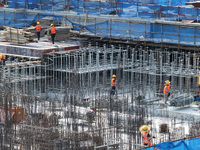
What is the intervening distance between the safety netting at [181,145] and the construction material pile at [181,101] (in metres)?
11.7

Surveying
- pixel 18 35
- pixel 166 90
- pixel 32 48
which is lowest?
pixel 166 90

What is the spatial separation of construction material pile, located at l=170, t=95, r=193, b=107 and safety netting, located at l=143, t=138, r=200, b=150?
459 inches

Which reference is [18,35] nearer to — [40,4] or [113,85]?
[113,85]

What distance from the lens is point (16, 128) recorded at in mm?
25891

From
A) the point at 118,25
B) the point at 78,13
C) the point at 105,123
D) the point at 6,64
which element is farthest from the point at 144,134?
the point at 78,13

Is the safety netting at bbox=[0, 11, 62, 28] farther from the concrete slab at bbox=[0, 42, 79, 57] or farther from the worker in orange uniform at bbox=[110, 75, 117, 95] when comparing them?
the worker in orange uniform at bbox=[110, 75, 117, 95]

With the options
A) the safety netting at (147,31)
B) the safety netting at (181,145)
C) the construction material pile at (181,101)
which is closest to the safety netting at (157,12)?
the safety netting at (147,31)

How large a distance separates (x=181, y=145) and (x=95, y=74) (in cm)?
1819

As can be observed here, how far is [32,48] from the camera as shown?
35906mm

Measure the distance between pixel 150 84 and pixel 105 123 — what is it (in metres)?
8.73

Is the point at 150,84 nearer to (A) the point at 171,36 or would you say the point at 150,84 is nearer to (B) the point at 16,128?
(A) the point at 171,36

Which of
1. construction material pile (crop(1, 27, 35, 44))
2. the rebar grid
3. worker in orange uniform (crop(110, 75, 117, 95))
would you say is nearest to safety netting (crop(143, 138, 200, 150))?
the rebar grid

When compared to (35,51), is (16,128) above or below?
below

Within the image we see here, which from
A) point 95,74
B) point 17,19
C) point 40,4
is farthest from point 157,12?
point 17,19
